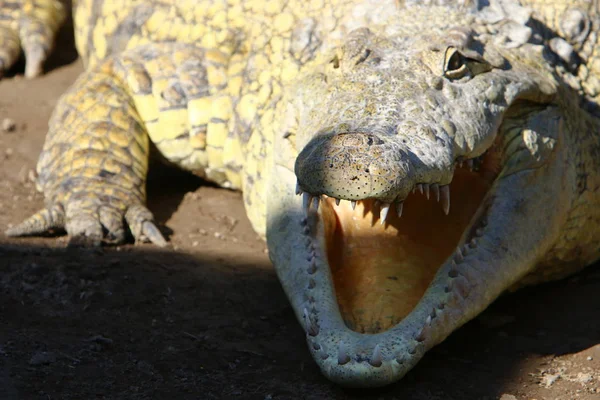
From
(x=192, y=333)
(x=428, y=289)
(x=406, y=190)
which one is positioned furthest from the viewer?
(x=192, y=333)

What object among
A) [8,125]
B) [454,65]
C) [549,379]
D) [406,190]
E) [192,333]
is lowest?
[8,125]

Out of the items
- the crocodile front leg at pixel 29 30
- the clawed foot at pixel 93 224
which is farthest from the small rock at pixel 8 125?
the clawed foot at pixel 93 224

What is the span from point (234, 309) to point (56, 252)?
2.89 feet

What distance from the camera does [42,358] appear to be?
10.6ft

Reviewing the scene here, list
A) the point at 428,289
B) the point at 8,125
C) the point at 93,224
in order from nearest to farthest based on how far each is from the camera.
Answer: the point at 428,289, the point at 93,224, the point at 8,125

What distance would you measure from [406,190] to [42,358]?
1316 mm

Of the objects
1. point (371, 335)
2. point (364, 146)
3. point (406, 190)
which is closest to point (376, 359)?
point (371, 335)

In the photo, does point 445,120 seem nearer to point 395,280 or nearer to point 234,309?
point 395,280

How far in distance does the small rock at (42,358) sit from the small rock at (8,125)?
8.23 feet

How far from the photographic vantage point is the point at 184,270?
4.16 m

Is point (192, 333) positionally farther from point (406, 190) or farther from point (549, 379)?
point (549, 379)

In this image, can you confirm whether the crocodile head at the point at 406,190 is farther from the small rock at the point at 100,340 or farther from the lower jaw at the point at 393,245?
the small rock at the point at 100,340

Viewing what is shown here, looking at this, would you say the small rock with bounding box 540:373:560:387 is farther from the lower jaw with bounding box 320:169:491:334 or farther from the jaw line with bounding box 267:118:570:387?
the lower jaw with bounding box 320:169:491:334

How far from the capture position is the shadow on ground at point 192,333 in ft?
10.6
